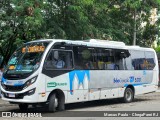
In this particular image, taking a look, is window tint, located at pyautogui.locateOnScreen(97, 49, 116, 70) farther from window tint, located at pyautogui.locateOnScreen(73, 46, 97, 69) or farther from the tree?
the tree

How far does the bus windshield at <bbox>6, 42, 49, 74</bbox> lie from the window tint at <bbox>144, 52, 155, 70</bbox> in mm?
7977

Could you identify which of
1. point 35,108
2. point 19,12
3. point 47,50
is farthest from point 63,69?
point 19,12

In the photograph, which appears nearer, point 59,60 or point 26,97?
point 26,97

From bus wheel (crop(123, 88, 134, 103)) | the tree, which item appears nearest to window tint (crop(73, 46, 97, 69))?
bus wheel (crop(123, 88, 134, 103))

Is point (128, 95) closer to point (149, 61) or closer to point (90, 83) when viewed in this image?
point (149, 61)

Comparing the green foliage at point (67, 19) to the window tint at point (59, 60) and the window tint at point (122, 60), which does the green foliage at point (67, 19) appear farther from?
the window tint at point (59, 60)

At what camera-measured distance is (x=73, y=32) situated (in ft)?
75.3

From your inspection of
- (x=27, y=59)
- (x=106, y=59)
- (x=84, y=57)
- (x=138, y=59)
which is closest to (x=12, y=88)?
(x=27, y=59)

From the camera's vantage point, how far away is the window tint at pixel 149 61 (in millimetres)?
21281

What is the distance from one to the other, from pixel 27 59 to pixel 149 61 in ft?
Result: 29.2

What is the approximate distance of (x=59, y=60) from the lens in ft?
50.5

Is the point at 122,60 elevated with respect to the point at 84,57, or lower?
lower

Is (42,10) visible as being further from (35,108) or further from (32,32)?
Answer: (35,108)

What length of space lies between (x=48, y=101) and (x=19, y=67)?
68.5 inches
